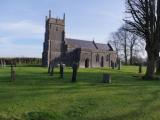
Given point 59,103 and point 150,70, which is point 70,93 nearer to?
point 59,103

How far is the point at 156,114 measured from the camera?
12938 millimetres

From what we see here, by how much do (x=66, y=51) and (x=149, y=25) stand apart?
5689 cm

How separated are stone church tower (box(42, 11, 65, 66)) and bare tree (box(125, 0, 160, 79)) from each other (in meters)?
54.6

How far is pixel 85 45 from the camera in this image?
90188 millimetres

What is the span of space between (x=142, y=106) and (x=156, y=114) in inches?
40.6

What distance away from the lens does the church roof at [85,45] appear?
8738 cm

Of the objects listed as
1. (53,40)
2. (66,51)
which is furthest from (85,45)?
(53,40)

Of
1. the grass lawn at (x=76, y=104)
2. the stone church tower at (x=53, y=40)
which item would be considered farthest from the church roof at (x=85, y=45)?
the grass lawn at (x=76, y=104)

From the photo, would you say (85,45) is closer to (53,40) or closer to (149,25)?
(53,40)

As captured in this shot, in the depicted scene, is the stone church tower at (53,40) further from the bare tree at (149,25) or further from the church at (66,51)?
the bare tree at (149,25)

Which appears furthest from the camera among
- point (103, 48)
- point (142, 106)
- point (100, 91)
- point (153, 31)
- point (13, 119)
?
point (103, 48)

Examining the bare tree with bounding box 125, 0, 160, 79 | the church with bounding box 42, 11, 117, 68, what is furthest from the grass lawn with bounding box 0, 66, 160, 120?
the church with bounding box 42, 11, 117, 68

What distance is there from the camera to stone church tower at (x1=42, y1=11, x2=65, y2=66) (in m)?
84.4

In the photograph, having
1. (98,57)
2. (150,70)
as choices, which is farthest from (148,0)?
(98,57)
